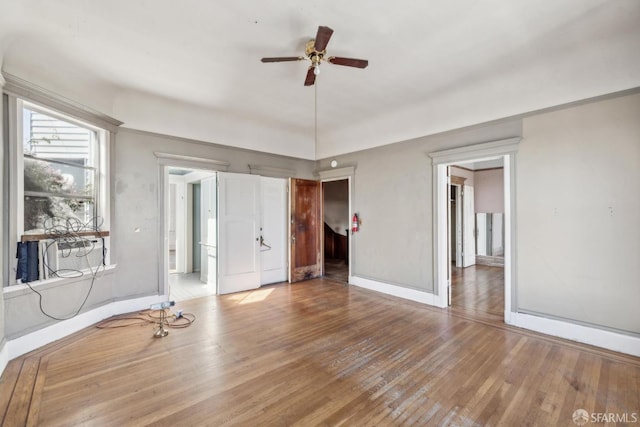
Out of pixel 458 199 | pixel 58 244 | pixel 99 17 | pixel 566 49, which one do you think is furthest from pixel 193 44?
pixel 458 199

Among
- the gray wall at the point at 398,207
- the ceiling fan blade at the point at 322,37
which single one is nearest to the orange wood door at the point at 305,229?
the gray wall at the point at 398,207

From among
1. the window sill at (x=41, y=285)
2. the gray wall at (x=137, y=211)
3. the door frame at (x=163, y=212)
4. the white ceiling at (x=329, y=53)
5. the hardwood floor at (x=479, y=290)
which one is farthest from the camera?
the door frame at (x=163, y=212)

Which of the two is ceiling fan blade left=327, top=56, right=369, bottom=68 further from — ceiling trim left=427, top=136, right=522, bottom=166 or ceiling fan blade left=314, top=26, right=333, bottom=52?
ceiling trim left=427, top=136, right=522, bottom=166

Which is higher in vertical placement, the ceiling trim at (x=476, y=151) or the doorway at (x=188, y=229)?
the ceiling trim at (x=476, y=151)

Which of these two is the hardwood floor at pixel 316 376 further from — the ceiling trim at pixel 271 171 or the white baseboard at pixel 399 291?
the ceiling trim at pixel 271 171

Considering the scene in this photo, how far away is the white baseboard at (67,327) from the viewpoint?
2747 mm

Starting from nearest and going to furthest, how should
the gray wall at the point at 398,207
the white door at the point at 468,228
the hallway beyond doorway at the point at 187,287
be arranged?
the gray wall at the point at 398,207, the hallway beyond doorway at the point at 187,287, the white door at the point at 468,228

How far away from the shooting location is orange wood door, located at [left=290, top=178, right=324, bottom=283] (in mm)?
5793

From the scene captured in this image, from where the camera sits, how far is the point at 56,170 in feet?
10.7

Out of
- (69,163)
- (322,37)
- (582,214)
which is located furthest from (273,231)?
(582,214)

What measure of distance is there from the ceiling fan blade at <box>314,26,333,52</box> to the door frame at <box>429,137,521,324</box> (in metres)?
2.61

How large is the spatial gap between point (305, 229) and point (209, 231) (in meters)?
1.94

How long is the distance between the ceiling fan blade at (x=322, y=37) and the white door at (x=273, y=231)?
11.2 ft

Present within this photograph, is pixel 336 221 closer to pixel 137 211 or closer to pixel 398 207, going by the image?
pixel 398 207
